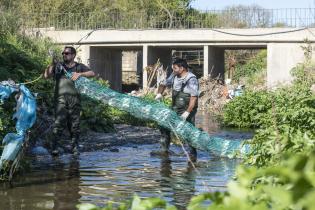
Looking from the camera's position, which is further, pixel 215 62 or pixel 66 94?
pixel 215 62

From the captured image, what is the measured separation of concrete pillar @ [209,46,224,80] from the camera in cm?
3666

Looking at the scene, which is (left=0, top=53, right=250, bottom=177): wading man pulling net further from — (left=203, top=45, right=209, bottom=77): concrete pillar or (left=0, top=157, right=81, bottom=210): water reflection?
(left=203, top=45, right=209, bottom=77): concrete pillar

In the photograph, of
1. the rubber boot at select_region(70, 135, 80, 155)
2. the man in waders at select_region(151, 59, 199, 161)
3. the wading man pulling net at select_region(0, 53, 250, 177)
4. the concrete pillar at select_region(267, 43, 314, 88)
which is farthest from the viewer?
the concrete pillar at select_region(267, 43, 314, 88)

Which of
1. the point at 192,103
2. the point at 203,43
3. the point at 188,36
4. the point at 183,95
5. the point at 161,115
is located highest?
the point at 188,36

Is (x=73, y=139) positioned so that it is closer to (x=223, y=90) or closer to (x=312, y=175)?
(x=312, y=175)

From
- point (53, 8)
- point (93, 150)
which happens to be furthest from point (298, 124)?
point (53, 8)

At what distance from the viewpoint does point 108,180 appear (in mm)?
8945

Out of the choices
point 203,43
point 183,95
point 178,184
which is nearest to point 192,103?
point 183,95

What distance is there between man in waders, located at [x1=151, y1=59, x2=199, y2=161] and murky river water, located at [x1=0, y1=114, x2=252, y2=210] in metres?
0.37

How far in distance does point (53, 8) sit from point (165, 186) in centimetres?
3927

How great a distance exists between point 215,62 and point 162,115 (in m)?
27.1

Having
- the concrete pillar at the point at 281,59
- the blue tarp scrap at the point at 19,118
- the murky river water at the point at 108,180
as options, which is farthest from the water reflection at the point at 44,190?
the concrete pillar at the point at 281,59

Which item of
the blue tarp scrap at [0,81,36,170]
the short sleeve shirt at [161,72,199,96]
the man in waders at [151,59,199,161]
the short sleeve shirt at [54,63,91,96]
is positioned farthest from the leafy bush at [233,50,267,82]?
the blue tarp scrap at [0,81,36,170]

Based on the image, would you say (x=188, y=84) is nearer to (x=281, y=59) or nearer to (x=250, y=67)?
(x=281, y=59)
